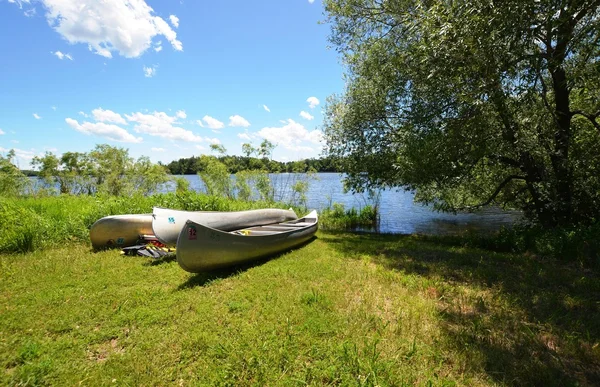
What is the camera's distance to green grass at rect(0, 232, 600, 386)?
3.06 metres

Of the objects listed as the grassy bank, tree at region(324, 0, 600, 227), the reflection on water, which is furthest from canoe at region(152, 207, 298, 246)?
the reflection on water

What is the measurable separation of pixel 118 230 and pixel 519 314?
917cm

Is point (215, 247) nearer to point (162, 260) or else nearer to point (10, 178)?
point (162, 260)

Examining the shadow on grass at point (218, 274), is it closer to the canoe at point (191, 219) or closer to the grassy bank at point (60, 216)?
the canoe at point (191, 219)

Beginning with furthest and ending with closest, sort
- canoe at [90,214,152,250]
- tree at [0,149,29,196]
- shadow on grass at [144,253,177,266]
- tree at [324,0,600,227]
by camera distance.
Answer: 1. tree at [0,149,29,196]
2. canoe at [90,214,152,250]
3. shadow on grass at [144,253,177,266]
4. tree at [324,0,600,227]

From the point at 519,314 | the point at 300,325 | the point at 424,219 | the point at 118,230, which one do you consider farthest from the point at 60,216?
the point at 424,219

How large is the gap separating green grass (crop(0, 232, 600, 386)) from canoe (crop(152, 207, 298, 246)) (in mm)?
1032

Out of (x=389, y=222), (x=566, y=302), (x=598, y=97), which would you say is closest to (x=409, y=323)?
(x=566, y=302)

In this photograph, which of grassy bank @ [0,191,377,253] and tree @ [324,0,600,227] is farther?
grassy bank @ [0,191,377,253]

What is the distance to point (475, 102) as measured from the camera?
6703mm

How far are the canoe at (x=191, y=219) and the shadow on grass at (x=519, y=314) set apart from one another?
4.08 metres

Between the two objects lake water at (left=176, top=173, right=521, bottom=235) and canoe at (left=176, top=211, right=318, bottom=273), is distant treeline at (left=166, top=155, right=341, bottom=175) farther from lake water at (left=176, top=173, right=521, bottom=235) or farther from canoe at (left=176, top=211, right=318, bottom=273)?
canoe at (left=176, top=211, right=318, bottom=273)

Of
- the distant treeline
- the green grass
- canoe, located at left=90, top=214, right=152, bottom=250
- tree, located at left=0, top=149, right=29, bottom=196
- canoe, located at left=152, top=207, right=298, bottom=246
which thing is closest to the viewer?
the green grass

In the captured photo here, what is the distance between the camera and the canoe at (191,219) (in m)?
7.45
